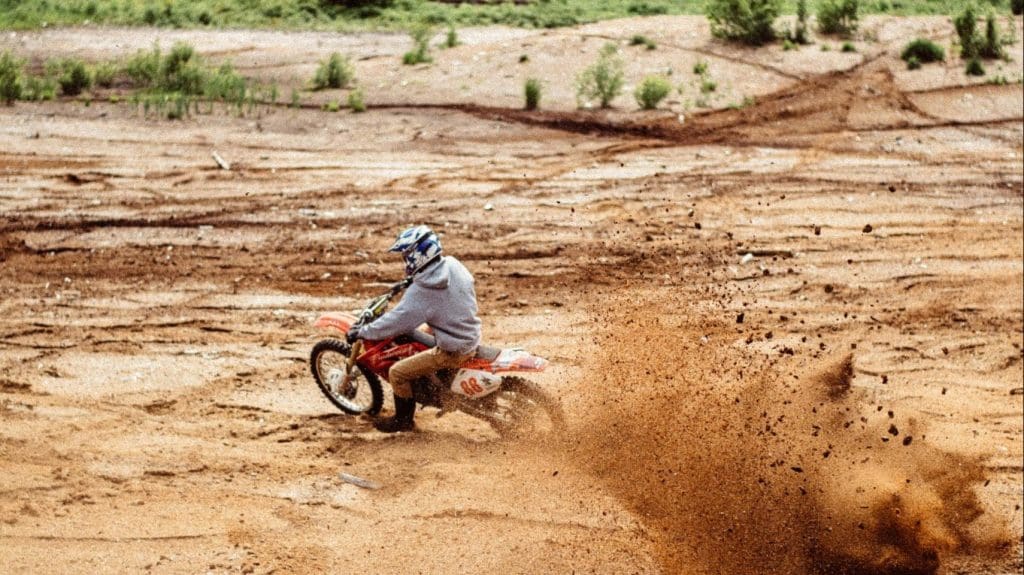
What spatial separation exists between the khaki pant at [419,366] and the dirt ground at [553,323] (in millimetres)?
501

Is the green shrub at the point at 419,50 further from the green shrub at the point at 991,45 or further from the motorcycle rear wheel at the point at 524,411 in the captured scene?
the motorcycle rear wheel at the point at 524,411

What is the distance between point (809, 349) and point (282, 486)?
5.32 metres

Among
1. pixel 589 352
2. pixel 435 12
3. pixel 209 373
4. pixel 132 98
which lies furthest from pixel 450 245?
pixel 435 12

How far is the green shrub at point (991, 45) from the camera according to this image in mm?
19078

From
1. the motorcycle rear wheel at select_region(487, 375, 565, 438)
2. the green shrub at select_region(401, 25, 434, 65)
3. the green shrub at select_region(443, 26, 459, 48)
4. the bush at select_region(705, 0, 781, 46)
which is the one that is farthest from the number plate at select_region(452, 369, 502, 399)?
the bush at select_region(705, 0, 781, 46)

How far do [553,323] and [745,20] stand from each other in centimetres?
1139

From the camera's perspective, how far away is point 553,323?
34.2 ft

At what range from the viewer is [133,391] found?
8.82m

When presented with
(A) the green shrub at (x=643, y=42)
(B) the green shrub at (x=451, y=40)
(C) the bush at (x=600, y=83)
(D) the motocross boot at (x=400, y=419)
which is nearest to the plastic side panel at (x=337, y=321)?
(D) the motocross boot at (x=400, y=419)

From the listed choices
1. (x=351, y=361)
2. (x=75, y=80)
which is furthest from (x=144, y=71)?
(x=351, y=361)

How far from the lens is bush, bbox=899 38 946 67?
18.9m

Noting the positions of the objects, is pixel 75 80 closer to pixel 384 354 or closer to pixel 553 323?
pixel 553 323

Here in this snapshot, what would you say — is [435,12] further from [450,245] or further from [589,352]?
[589,352]

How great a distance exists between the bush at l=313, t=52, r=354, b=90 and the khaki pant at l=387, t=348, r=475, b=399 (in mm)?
10806
